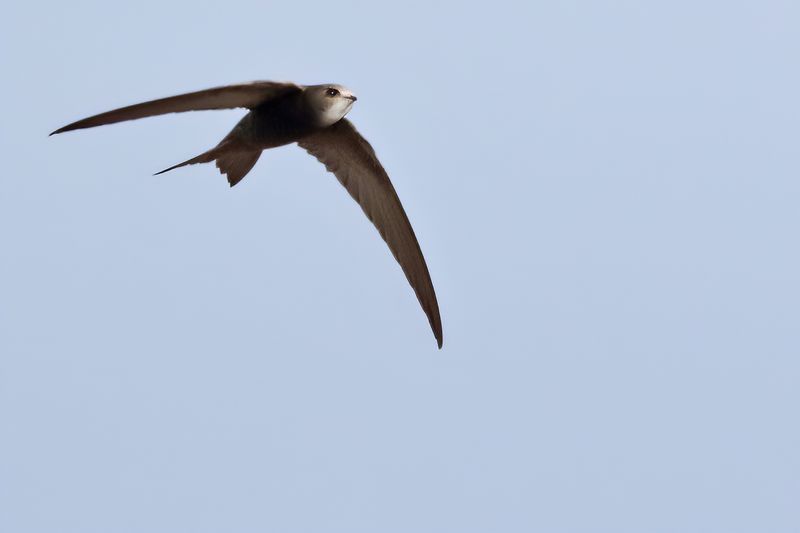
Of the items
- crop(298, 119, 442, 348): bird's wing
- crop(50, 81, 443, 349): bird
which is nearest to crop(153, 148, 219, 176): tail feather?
crop(50, 81, 443, 349): bird

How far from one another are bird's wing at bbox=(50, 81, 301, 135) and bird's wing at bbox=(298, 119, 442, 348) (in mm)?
1055

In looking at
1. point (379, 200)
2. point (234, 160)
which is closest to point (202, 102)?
point (234, 160)

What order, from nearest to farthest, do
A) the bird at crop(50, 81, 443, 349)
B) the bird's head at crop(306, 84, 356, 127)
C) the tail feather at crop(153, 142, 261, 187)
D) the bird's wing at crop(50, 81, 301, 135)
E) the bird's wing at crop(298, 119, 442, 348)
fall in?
the bird's wing at crop(50, 81, 301, 135) < the bird at crop(50, 81, 443, 349) < the bird's head at crop(306, 84, 356, 127) < the tail feather at crop(153, 142, 261, 187) < the bird's wing at crop(298, 119, 442, 348)

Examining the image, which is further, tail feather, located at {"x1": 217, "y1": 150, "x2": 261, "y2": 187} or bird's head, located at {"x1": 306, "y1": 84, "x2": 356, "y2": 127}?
tail feather, located at {"x1": 217, "y1": 150, "x2": 261, "y2": 187}

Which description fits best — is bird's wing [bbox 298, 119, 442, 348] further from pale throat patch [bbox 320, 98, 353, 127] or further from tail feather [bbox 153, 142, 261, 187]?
pale throat patch [bbox 320, 98, 353, 127]

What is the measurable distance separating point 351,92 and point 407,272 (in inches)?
60.1

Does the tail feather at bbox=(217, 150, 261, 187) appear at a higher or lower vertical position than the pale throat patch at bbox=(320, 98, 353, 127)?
lower

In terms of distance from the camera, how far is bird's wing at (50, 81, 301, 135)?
5.96 m

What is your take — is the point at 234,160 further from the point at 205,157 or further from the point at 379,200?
the point at 379,200

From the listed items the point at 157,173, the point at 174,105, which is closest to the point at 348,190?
the point at 157,173

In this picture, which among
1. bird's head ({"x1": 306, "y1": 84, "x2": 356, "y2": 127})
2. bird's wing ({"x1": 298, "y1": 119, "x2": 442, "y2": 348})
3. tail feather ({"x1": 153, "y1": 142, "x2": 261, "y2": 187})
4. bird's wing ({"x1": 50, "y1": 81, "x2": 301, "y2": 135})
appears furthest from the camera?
bird's wing ({"x1": 298, "y1": 119, "x2": 442, "y2": 348})

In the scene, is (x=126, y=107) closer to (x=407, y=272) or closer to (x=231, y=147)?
(x=231, y=147)

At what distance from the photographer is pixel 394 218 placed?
27.1 feet

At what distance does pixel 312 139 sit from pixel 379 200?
2.04ft
